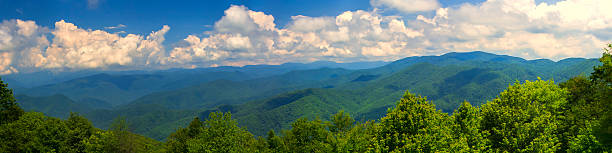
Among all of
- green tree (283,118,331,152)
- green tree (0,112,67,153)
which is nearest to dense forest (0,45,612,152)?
green tree (283,118,331,152)

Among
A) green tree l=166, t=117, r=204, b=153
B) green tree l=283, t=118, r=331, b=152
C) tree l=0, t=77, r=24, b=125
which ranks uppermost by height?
tree l=0, t=77, r=24, b=125

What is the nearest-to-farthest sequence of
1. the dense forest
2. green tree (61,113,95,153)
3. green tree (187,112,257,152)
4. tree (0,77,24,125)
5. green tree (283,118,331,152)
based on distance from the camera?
1. the dense forest
2. green tree (187,112,257,152)
3. green tree (61,113,95,153)
4. green tree (283,118,331,152)
5. tree (0,77,24,125)

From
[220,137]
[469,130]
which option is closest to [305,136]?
[220,137]

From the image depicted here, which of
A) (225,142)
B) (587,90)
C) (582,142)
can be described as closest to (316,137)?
(225,142)

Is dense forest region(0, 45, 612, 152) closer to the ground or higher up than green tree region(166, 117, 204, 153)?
higher up

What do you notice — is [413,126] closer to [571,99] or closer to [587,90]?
[571,99]

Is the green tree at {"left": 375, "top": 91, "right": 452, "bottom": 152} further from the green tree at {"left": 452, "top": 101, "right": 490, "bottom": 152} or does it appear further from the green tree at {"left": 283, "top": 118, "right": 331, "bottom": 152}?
the green tree at {"left": 283, "top": 118, "right": 331, "bottom": 152}

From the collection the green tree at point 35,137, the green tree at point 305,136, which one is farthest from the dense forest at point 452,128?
the green tree at point 35,137

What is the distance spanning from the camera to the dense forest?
22797mm

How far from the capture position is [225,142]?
1474 inches

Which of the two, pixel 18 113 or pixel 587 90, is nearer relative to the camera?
pixel 587 90

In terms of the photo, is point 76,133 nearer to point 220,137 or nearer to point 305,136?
point 220,137

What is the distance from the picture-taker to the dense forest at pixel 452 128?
74.8 feet

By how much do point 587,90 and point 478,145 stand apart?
2977 cm
